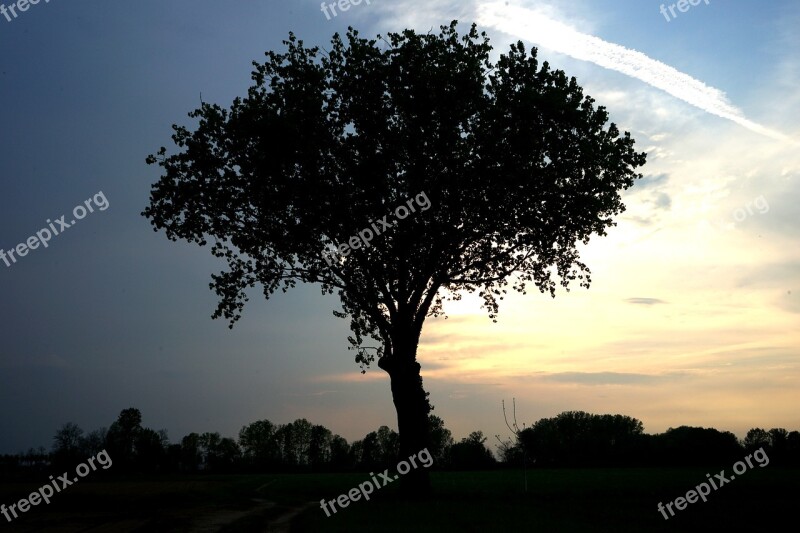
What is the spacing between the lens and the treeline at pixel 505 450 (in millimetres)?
69000

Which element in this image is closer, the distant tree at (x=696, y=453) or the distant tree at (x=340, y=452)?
the distant tree at (x=696, y=453)

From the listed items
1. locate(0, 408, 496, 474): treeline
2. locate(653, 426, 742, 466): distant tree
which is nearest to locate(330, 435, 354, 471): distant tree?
locate(0, 408, 496, 474): treeline

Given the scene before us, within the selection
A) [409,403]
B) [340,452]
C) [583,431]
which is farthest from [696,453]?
[340,452]

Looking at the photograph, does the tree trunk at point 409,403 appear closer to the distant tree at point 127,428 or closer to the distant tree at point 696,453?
the distant tree at point 696,453

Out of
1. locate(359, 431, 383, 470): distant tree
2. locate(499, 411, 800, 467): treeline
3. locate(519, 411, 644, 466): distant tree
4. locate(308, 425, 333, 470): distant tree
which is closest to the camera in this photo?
locate(499, 411, 800, 467): treeline

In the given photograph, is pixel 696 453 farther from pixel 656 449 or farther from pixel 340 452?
pixel 340 452

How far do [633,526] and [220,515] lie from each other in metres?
15.9

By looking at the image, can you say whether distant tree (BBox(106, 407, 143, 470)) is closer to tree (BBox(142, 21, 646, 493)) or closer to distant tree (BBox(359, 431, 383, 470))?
distant tree (BBox(359, 431, 383, 470))

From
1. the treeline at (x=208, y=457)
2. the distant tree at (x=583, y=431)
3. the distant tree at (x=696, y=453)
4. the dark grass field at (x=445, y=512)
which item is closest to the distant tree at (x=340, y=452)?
the treeline at (x=208, y=457)

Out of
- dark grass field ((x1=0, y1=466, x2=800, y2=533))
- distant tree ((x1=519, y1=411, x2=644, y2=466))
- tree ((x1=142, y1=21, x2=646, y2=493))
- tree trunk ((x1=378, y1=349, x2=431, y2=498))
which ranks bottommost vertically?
distant tree ((x1=519, y1=411, x2=644, y2=466))

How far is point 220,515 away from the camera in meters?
25.8

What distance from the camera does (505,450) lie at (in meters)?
90.9

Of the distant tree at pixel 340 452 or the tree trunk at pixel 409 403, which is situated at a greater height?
the tree trunk at pixel 409 403

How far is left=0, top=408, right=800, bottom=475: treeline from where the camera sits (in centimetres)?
6900
